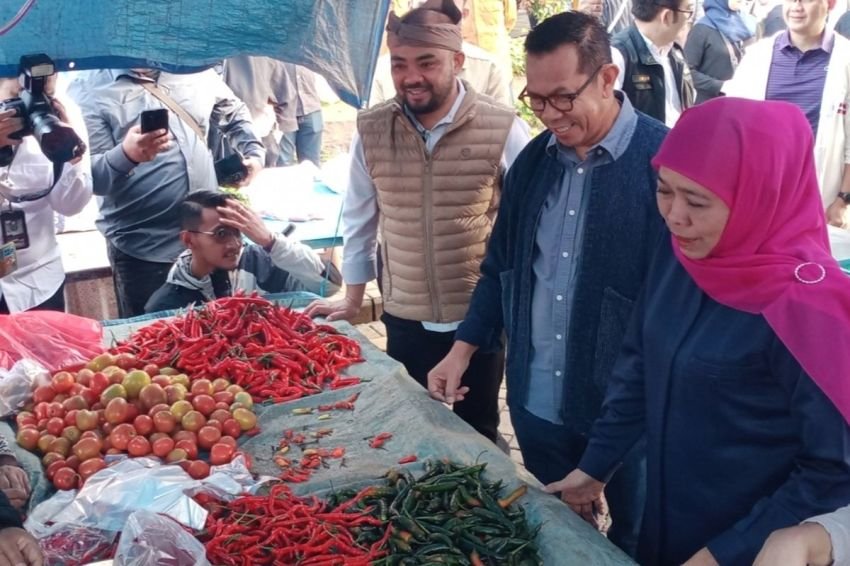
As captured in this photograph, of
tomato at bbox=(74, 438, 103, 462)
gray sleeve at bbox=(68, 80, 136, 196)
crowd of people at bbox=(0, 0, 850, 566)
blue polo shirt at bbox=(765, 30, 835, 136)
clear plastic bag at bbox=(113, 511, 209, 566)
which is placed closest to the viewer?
crowd of people at bbox=(0, 0, 850, 566)

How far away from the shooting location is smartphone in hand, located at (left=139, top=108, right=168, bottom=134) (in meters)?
3.66

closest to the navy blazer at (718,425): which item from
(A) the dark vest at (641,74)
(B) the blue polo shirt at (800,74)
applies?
(A) the dark vest at (641,74)

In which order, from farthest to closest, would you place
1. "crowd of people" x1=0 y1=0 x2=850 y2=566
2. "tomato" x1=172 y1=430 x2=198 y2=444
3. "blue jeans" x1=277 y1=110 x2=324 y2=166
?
"blue jeans" x1=277 y1=110 x2=324 y2=166 < "tomato" x1=172 y1=430 x2=198 y2=444 < "crowd of people" x1=0 y1=0 x2=850 y2=566

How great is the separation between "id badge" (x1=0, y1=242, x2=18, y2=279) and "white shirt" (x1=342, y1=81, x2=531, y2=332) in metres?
1.35

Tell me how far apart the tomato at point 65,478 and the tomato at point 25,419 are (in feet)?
1.18

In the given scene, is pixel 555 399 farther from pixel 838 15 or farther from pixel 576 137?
pixel 838 15

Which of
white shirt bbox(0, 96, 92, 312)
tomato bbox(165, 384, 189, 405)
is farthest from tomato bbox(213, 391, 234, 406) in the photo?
white shirt bbox(0, 96, 92, 312)

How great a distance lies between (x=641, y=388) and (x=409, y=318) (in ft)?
4.67

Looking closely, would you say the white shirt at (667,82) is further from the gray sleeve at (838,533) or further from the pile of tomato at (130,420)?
the gray sleeve at (838,533)

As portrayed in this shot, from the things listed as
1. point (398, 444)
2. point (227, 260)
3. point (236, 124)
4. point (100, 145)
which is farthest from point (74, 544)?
point (236, 124)

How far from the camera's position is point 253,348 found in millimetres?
3404

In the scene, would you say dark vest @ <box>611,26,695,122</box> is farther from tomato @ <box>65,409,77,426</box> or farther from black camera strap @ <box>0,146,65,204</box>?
tomato @ <box>65,409,77,426</box>

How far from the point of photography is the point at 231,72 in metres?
6.63

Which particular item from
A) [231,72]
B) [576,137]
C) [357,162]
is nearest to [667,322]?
[576,137]
